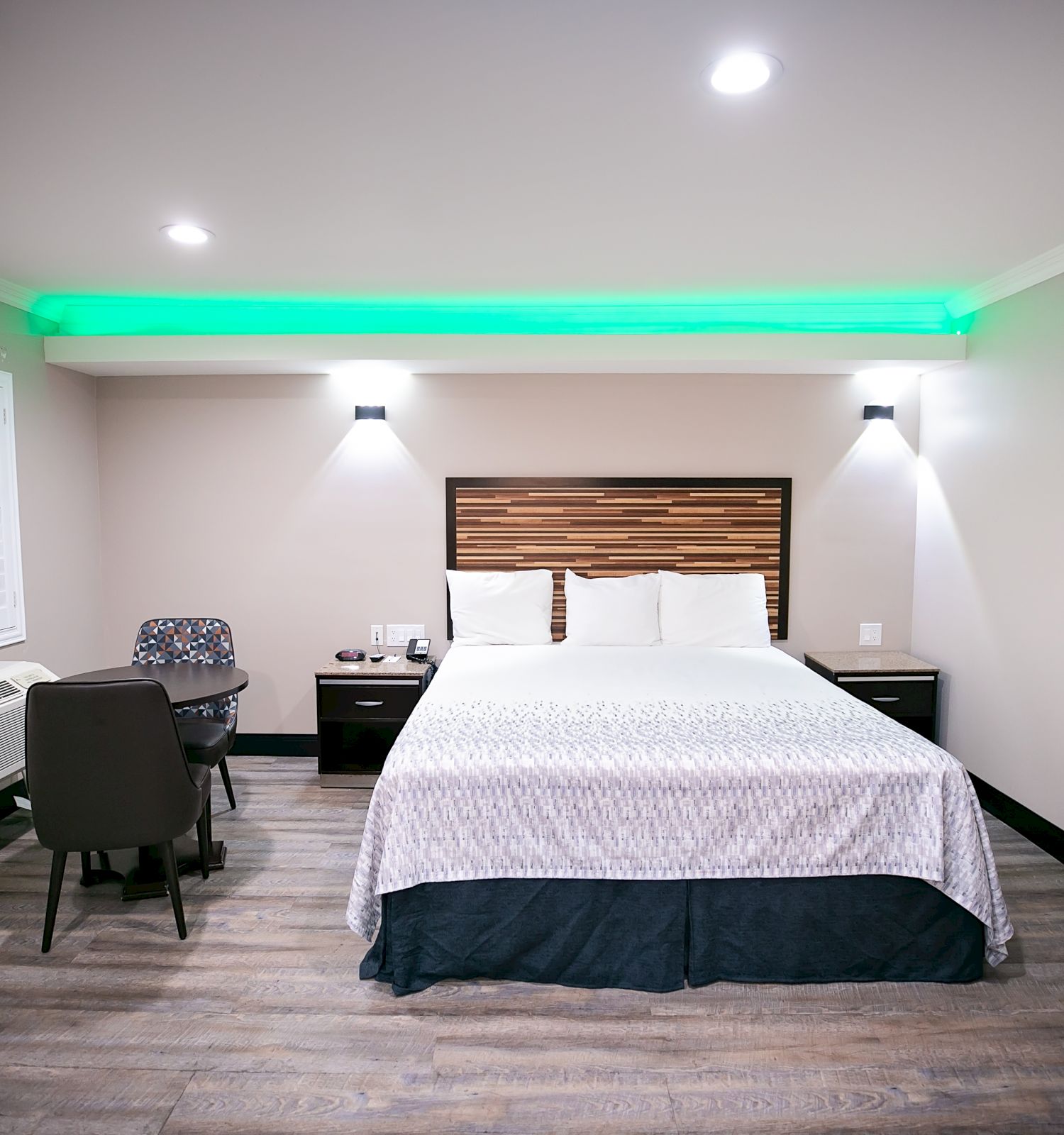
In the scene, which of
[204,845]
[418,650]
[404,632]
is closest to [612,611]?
[418,650]

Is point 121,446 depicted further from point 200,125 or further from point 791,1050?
point 791,1050

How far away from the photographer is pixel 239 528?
14.4ft

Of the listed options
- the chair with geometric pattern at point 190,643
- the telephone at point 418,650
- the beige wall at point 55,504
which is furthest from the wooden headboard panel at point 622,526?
the beige wall at point 55,504

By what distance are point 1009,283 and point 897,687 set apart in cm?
201

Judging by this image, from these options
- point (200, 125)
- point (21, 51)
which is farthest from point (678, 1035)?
point (21, 51)

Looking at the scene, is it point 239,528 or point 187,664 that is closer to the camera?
point 187,664

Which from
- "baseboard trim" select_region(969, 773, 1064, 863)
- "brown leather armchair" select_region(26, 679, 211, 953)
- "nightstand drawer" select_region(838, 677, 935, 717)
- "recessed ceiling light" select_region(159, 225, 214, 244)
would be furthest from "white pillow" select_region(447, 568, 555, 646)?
"baseboard trim" select_region(969, 773, 1064, 863)

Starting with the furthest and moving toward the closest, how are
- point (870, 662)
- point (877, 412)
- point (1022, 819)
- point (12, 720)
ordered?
point (877, 412) < point (870, 662) < point (1022, 819) < point (12, 720)

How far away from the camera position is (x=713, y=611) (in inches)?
160

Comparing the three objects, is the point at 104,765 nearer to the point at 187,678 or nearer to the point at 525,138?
the point at 187,678

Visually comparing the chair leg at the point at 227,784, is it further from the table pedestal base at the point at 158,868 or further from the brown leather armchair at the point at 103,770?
the brown leather armchair at the point at 103,770

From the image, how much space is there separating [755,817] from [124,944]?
2161mm

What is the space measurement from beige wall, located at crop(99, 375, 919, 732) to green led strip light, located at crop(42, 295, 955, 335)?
35 cm

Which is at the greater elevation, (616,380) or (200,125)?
(200,125)
